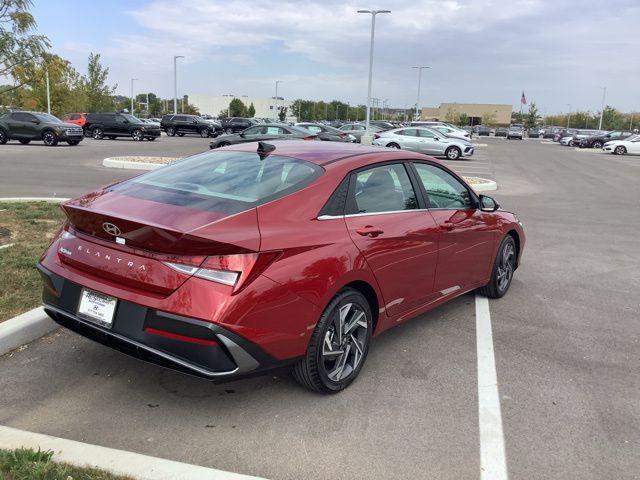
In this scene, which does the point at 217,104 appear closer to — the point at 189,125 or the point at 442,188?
the point at 189,125

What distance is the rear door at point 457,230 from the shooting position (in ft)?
15.0

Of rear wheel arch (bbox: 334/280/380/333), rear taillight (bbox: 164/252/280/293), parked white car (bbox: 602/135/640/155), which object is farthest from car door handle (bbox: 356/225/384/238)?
parked white car (bbox: 602/135/640/155)

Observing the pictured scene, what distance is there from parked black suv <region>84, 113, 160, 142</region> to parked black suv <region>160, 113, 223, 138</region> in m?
9.37

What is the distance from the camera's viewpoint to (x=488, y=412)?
348 cm

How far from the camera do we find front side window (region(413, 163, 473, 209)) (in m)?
4.60

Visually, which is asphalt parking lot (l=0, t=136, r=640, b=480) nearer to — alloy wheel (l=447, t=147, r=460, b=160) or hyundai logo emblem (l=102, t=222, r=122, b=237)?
hyundai logo emblem (l=102, t=222, r=122, b=237)

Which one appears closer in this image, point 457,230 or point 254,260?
point 254,260

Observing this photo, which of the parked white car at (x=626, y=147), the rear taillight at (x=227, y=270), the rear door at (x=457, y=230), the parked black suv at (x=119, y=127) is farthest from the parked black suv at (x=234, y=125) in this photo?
the rear taillight at (x=227, y=270)

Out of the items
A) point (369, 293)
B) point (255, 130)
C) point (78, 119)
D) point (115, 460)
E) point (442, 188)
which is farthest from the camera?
point (78, 119)

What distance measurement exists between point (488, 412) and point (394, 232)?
1.35m

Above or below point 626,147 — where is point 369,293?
below

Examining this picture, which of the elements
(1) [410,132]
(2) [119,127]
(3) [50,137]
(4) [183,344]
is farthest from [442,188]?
(2) [119,127]

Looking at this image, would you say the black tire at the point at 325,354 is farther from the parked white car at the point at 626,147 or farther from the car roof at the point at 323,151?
the parked white car at the point at 626,147

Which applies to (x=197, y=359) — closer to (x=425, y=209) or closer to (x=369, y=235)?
(x=369, y=235)
